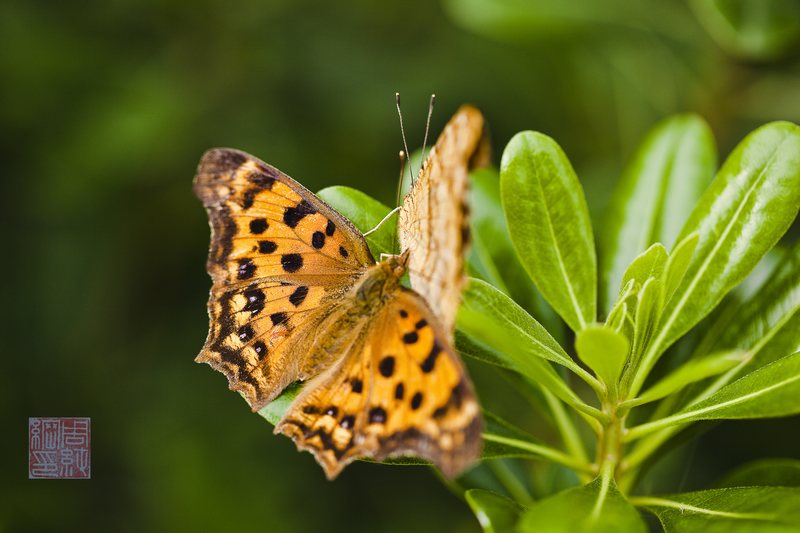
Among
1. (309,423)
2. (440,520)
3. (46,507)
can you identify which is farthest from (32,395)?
(309,423)

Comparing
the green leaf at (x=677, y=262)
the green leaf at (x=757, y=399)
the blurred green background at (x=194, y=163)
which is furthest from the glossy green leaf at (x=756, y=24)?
the green leaf at (x=757, y=399)

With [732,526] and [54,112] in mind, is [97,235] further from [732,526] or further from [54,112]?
[732,526]

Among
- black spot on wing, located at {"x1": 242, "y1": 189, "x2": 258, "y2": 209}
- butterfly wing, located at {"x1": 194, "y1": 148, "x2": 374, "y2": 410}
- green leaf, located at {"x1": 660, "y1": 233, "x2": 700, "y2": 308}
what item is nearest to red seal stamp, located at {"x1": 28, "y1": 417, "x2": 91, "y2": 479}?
butterfly wing, located at {"x1": 194, "y1": 148, "x2": 374, "y2": 410}

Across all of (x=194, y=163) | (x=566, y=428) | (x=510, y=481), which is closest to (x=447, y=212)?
(x=566, y=428)

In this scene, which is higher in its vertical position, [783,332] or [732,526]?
[783,332]

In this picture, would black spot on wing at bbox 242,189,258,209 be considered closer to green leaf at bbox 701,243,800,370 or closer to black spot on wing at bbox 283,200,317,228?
black spot on wing at bbox 283,200,317,228

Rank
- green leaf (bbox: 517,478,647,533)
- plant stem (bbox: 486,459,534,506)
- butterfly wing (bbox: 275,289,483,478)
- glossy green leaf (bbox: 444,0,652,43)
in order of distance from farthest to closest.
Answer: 1. glossy green leaf (bbox: 444,0,652,43)
2. plant stem (bbox: 486,459,534,506)
3. butterfly wing (bbox: 275,289,483,478)
4. green leaf (bbox: 517,478,647,533)

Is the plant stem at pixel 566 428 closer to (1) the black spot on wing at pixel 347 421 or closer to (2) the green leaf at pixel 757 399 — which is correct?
(2) the green leaf at pixel 757 399
